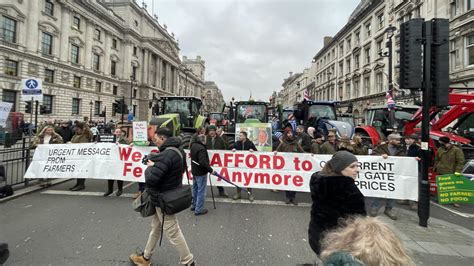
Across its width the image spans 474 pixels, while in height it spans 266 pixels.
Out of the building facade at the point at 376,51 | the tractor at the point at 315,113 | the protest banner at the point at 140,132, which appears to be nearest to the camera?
the protest banner at the point at 140,132

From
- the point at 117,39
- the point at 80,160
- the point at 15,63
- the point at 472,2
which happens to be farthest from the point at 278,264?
the point at 117,39

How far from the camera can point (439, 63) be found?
4.98 meters

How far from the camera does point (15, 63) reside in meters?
30.1

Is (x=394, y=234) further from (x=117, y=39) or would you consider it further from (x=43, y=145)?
(x=117, y=39)

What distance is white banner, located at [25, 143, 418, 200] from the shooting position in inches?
226

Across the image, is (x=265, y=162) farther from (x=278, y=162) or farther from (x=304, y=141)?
(x=304, y=141)

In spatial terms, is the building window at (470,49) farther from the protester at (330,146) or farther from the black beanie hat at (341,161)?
the black beanie hat at (341,161)

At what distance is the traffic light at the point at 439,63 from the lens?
4941 millimetres

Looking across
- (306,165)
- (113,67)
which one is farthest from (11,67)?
(306,165)

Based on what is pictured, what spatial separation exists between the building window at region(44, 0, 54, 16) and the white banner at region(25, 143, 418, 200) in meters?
38.6

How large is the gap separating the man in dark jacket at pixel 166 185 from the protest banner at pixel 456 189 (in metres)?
5.17

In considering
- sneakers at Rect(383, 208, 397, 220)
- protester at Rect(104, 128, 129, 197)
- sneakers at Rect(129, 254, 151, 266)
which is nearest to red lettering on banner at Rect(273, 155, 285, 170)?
sneakers at Rect(383, 208, 397, 220)

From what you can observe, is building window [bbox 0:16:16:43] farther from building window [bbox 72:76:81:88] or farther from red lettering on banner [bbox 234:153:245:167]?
red lettering on banner [bbox 234:153:245:167]

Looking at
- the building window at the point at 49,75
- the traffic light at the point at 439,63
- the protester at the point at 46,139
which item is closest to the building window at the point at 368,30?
the traffic light at the point at 439,63
